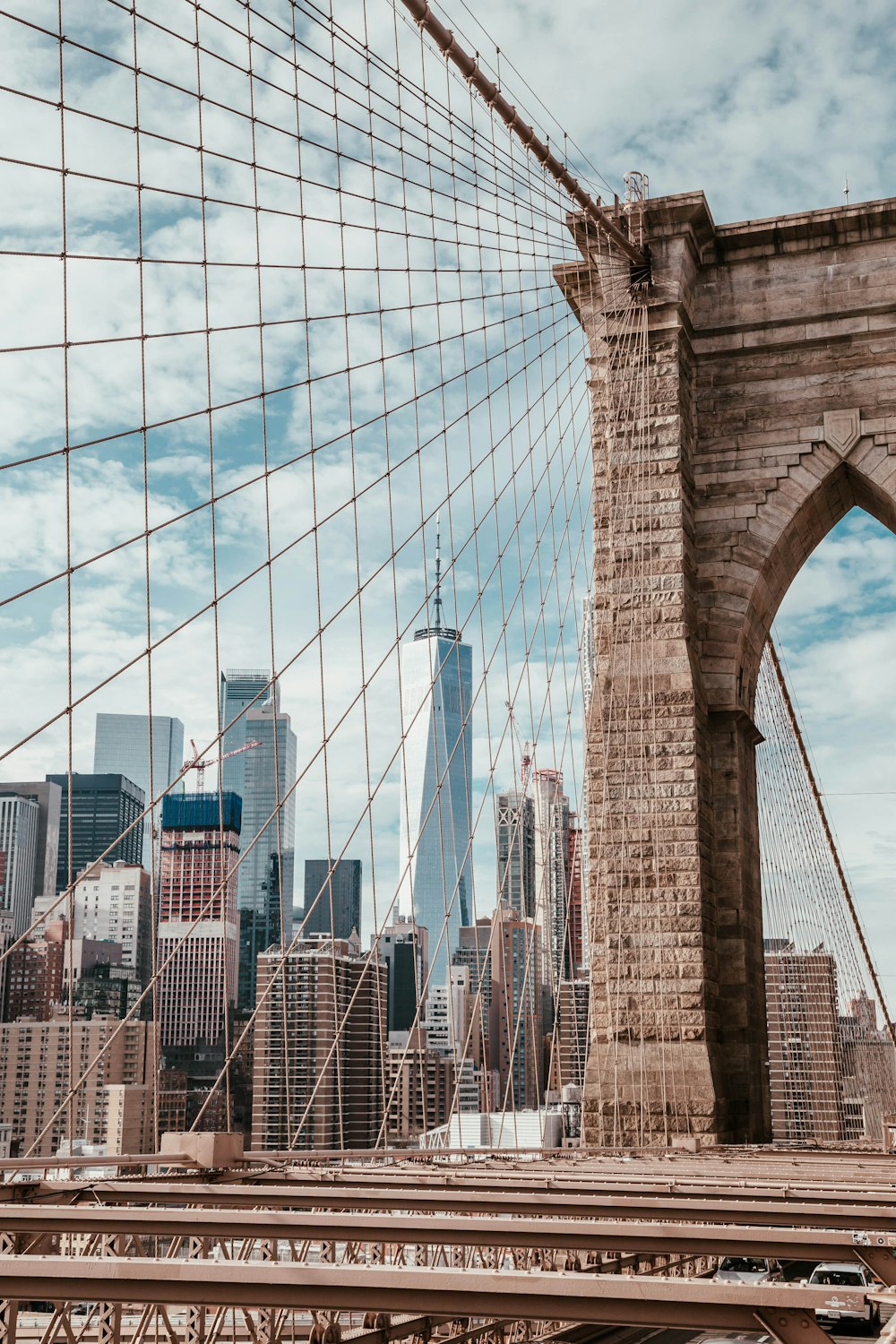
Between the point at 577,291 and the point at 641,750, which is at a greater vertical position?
the point at 577,291

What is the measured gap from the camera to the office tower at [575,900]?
12238mm

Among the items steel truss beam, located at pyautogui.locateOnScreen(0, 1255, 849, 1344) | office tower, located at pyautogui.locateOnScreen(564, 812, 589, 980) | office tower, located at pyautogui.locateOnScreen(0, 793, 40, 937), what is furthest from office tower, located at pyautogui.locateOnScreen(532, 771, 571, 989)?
office tower, located at pyautogui.locateOnScreen(0, 793, 40, 937)

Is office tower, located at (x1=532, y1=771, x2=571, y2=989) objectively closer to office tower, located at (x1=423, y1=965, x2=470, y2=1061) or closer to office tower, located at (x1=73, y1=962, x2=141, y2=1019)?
office tower, located at (x1=423, y1=965, x2=470, y2=1061)

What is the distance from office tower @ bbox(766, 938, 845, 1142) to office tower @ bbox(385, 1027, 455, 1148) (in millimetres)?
3951

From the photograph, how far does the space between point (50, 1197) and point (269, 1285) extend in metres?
1.88

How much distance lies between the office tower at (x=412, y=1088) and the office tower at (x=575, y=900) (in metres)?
1.67

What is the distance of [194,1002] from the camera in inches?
1291

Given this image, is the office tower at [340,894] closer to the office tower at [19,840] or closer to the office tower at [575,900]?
the office tower at [19,840]

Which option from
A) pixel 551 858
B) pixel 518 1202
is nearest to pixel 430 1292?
pixel 518 1202

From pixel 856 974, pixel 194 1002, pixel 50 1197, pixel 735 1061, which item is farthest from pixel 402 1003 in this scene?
pixel 50 1197

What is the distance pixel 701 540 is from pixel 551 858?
14.7 feet

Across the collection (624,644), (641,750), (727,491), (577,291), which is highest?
(577,291)

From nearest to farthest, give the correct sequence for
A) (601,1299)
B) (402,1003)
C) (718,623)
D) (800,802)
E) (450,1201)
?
(601,1299) < (450,1201) < (718,623) < (800,802) < (402,1003)

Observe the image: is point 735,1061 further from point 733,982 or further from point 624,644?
point 624,644
